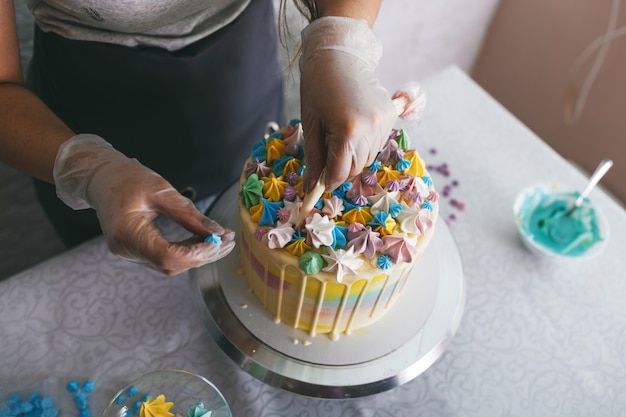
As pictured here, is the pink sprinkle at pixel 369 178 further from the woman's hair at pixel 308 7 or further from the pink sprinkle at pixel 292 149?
the woman's hair at pixel 308 7

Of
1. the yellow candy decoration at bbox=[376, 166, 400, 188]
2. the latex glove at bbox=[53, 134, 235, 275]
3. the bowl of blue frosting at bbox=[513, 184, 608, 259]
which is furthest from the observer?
the bowl of blue frosting at bbox=[513, 184, 608, 259]

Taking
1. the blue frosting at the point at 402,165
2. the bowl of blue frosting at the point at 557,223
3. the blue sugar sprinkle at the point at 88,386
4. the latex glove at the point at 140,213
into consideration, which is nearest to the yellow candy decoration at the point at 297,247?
the latex glove at the point at 140,213

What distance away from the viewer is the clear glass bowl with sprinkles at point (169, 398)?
746 mm

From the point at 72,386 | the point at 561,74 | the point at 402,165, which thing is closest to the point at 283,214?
the point at 402,165

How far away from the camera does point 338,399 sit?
0.80 m

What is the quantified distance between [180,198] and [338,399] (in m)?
0.41

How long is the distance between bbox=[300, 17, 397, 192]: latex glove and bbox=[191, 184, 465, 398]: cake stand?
275mm

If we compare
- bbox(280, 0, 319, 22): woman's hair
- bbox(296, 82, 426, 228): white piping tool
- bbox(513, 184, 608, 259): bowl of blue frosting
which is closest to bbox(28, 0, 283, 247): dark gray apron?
bbox(280, 0, 319, 22): woman's hair

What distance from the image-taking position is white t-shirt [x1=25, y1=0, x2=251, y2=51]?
0.85 metres

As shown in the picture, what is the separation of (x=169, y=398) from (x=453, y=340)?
1.74 ft

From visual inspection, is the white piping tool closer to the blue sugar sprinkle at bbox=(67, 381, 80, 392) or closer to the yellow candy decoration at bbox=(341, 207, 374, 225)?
the yellow candy decoration at bbox=(341, 207, 374, 225)

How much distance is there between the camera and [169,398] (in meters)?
0.77

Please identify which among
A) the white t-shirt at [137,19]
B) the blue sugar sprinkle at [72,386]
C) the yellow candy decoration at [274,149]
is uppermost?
the white t-shirt at [137,19]

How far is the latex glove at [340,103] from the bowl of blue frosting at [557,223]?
53 centimetres
